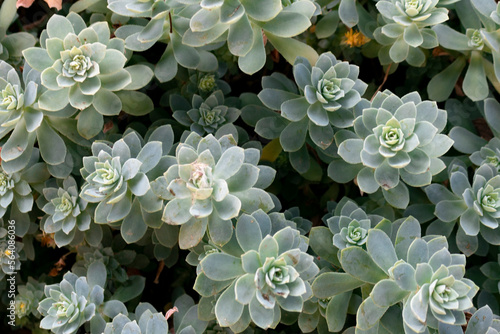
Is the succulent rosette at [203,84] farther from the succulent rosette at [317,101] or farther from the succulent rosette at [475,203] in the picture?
the succulent rosette at [475,203]

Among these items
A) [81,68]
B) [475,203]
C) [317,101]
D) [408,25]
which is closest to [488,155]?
[475,203]

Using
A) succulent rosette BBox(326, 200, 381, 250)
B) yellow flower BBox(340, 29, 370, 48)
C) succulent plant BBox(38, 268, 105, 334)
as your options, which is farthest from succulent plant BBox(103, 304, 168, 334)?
yellow flower BBox(340, 29, 370, 48)

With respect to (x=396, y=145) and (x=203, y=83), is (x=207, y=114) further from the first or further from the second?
(x=396, y=145)

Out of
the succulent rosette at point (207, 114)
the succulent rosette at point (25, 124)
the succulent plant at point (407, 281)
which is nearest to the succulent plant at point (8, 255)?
the succulent rosette at point (25, 124)

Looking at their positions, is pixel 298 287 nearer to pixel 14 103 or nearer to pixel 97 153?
pixel 97 153

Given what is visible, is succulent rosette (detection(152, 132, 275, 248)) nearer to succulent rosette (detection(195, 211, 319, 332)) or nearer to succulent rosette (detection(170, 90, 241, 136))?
succulent rosette (detection(195, 211, 319, 332))

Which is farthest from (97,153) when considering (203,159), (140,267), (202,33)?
(140,267)
